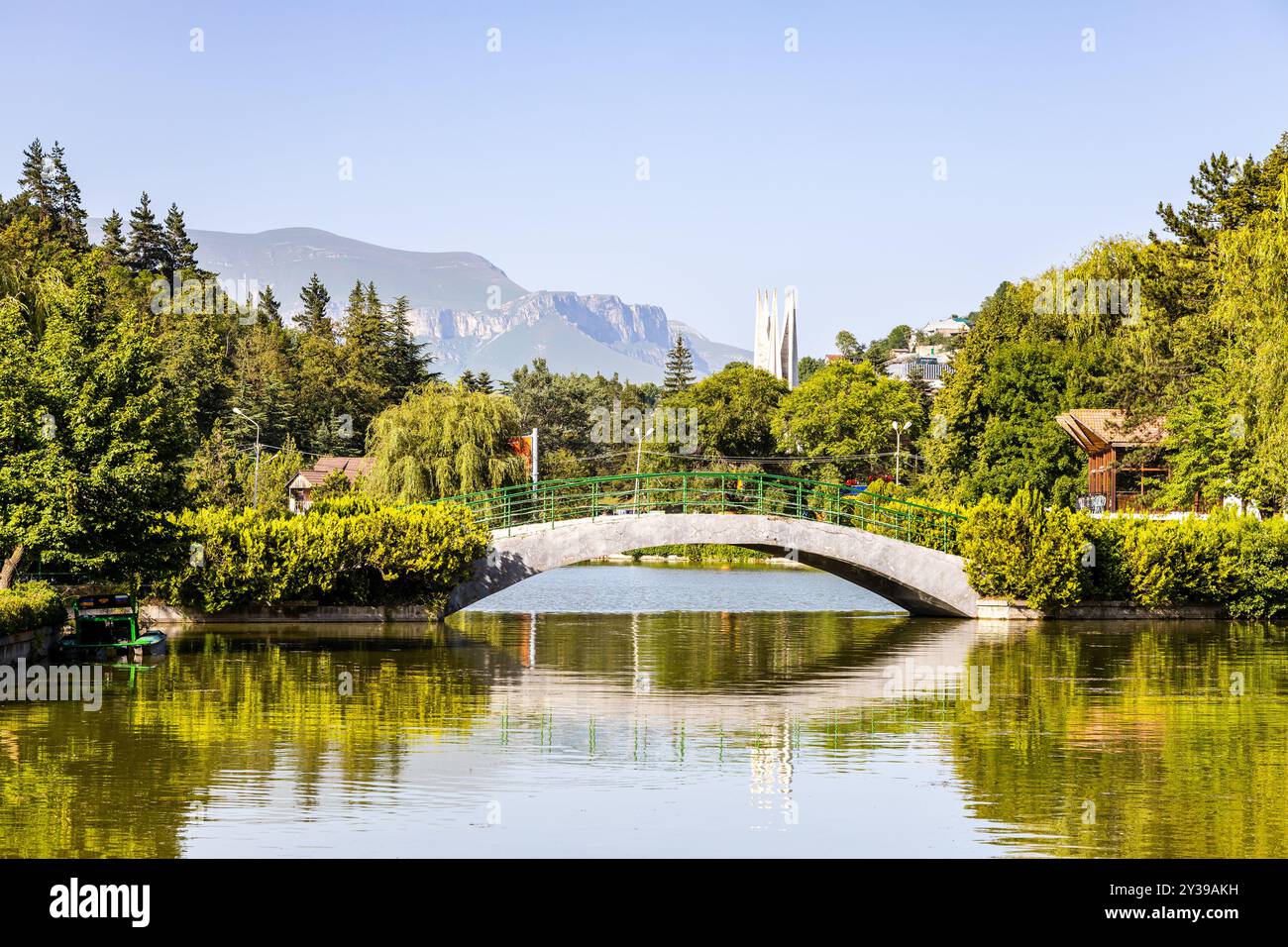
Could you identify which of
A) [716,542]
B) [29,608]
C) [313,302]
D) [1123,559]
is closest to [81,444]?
[29,608]

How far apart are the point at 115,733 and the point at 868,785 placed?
1041cm

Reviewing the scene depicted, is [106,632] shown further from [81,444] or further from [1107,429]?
[1107,429]

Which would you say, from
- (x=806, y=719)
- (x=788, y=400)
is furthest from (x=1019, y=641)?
(x=788, y=400)

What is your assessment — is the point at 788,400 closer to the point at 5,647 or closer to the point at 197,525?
the point at 197,525

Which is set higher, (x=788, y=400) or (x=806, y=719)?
(x=788, y=400)

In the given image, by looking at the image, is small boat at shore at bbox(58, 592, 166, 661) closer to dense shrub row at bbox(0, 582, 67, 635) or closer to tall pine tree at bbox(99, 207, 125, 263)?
dense shrub row at bbox(0, 582, 67, 635)

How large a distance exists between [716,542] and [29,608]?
18793 millimetres

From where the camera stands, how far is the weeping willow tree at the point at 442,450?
180 feet

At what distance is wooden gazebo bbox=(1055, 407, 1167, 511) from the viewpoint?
57125 mm

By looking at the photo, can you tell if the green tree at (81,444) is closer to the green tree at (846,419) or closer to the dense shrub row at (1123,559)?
the dense shrub row at (1123,559)

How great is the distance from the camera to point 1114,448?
60.4 metres

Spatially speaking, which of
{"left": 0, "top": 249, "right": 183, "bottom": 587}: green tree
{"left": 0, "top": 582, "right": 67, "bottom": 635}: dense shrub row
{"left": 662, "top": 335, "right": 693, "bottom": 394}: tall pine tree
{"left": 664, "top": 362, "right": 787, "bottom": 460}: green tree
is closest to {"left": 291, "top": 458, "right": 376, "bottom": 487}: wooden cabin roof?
{"left": 664, "top": 362, "right": 787, "bottom": 460}: green tree

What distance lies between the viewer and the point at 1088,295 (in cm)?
7288
